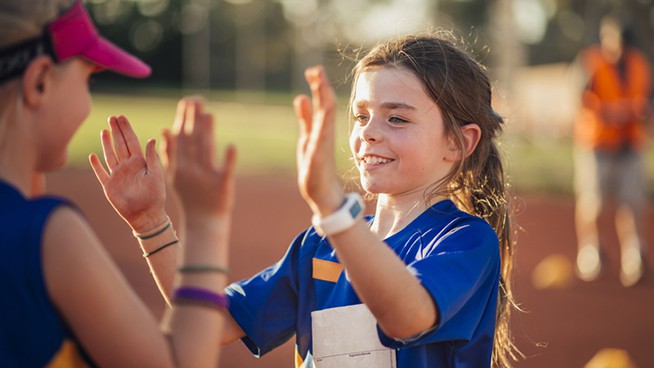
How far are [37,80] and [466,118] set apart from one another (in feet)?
4.86

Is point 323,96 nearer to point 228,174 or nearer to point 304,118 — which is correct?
point 304,118

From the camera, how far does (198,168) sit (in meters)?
1.75

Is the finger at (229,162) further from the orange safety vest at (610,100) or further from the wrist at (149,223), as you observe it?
the orange safety vest at (610,100)

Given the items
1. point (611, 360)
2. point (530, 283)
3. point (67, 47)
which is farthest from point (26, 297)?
point (530, 283)

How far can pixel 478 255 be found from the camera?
92.4 inches

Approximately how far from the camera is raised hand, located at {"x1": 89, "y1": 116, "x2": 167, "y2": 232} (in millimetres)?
2521

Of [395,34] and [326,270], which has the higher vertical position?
[395,34]

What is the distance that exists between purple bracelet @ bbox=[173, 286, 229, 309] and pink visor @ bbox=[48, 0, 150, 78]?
21.4 inches

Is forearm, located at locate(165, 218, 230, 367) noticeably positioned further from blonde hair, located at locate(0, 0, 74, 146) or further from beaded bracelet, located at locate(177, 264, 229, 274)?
blonde hair, located at locate(0, 0, 74, 146)

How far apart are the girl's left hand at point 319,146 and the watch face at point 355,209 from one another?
0.03 meters

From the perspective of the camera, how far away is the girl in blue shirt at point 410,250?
2141mm

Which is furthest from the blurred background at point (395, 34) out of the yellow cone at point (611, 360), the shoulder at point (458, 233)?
the shoulder at point (458, 233)

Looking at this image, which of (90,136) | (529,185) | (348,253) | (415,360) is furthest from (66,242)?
(90,136)

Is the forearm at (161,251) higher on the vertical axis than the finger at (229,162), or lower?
lower
